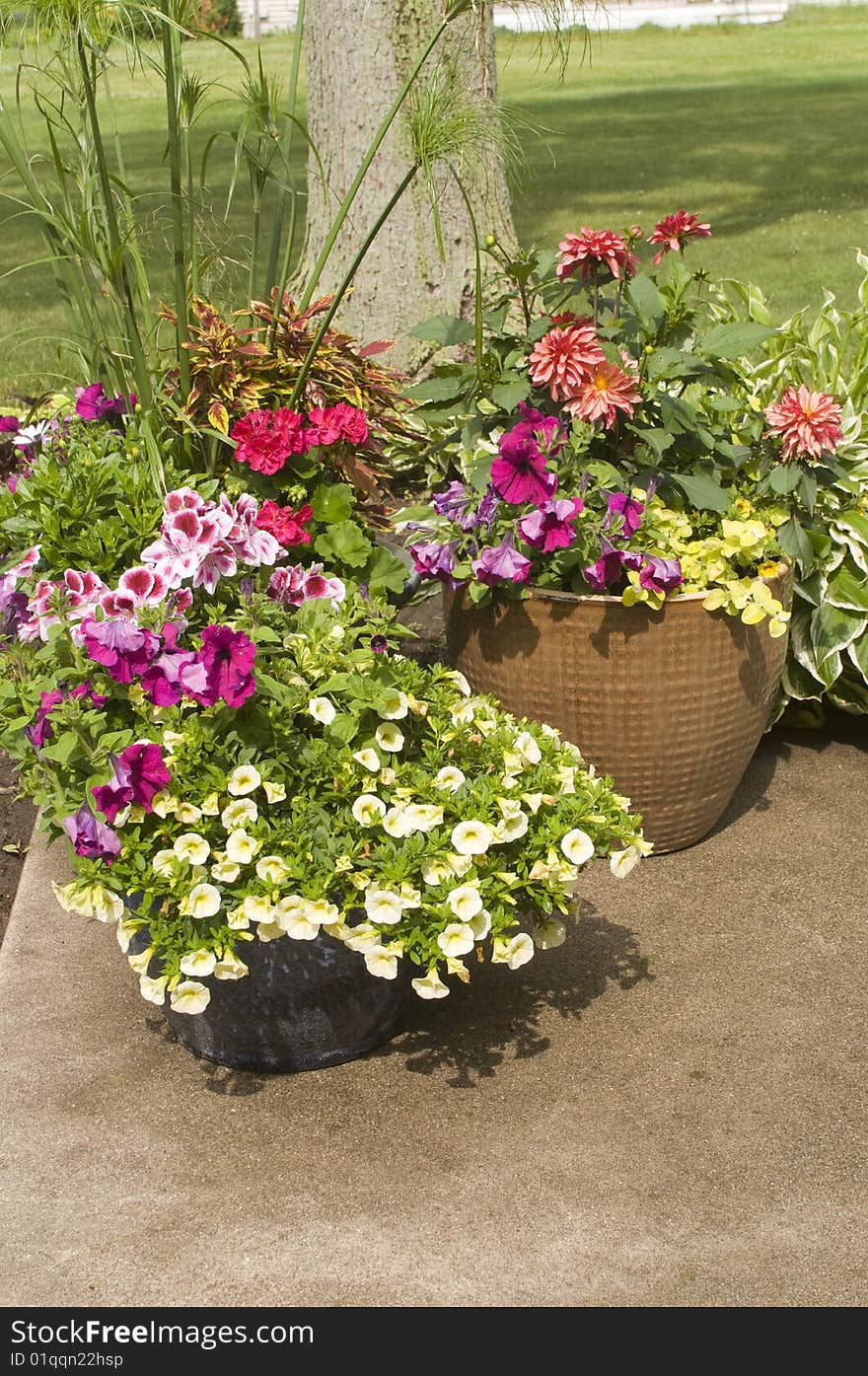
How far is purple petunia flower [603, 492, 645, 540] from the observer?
2986 millimetres

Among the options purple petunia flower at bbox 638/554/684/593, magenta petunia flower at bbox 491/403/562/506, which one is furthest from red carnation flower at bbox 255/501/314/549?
purple petunia flower at bbox 638/554/684/593

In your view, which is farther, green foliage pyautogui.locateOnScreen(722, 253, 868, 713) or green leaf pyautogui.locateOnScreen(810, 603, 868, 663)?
green leaf pyautogui.locateOnScreen(810, 603, 868, 663)

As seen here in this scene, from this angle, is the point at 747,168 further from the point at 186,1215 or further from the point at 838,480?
the point at 186,1215

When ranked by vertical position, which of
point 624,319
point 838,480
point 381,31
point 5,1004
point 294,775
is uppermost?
point 381,31

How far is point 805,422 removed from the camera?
3105mm

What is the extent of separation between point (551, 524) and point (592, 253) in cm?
59

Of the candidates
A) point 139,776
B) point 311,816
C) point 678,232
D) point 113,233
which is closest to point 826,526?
point 678,232

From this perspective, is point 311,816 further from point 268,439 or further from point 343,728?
point 268,439

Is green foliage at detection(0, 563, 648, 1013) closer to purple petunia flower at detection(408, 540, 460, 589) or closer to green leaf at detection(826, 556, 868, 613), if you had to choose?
purple petunia flower at detection(408, 540, 460, 589)

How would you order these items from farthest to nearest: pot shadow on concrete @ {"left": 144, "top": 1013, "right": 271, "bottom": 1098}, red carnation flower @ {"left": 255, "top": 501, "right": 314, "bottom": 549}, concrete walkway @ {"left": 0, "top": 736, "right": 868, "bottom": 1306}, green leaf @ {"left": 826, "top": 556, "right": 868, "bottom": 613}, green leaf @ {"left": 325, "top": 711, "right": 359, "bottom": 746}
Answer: green leaf @ {"left": 826, "top": 556, "right": 868, "bottom": 613} < red carnation flower @ {"left": 255, "top": 501, "right": 314, "bottom": 549} < pot shadow on concrete @ {"left": 144, "top": 1013, "right": 271, "bottom": 1098} < green leaf @ {"left": 325, "top": 711, "right": 359, "bottom": 746} < concrete walkway @ {"left": 0, "top": 736, "right": 868, "bottom": 1306}

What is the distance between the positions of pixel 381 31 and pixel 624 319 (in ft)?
7.91

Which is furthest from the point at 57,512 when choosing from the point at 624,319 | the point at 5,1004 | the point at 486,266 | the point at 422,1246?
the point at 486,266

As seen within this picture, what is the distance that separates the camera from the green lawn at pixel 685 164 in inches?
371

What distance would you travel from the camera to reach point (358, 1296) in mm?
2109
